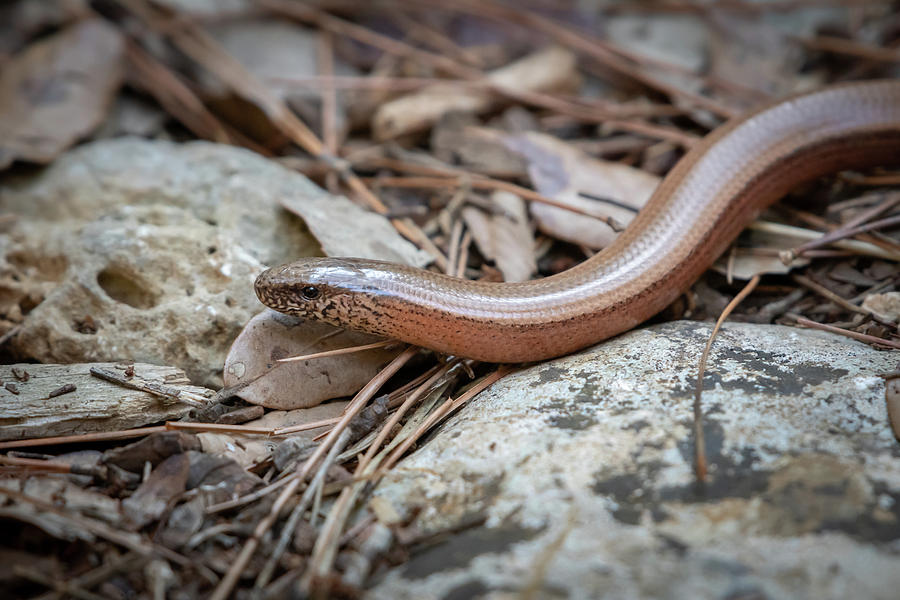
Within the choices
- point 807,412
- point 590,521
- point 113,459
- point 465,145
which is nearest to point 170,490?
point 113,459

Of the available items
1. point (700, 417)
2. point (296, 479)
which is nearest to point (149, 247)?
point (296, 479)

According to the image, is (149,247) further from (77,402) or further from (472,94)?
(472,94)

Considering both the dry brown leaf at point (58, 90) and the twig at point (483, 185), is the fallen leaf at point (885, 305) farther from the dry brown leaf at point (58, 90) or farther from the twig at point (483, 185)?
the dry brown leaf at point (58, 90)

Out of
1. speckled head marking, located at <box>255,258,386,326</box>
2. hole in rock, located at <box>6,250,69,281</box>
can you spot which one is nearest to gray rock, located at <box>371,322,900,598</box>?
speckled head marking, located at <box>255,258,386,326</box>

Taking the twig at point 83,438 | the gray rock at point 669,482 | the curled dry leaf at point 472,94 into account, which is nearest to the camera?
the gray rock at point 669,482

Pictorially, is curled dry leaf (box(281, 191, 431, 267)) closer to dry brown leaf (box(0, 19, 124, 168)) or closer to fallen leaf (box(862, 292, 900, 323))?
dry brown leaf (box(0, 19, 124, 168))

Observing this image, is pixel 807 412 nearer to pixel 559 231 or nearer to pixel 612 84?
pixel 559 231

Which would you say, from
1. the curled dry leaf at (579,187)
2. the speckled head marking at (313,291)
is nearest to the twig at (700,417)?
the curled dry leaf at (579,187)
